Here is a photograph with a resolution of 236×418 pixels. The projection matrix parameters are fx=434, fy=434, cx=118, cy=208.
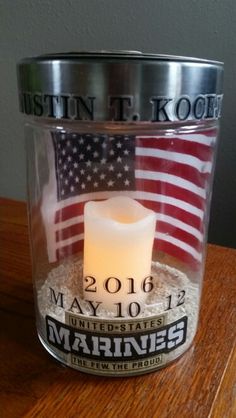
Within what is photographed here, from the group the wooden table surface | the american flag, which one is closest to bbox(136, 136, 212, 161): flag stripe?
the american flag

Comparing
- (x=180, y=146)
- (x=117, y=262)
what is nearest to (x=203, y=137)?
(x=180, y=146)

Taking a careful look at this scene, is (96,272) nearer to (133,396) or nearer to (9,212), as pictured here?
(133,396)

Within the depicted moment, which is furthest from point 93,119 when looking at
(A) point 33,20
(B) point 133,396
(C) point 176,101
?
(A) point 33,20

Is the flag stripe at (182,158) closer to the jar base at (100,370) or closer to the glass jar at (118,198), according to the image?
the glass jar at (118,198)

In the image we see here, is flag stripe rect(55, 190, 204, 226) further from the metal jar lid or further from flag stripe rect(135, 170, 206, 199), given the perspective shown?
the metal jar lid

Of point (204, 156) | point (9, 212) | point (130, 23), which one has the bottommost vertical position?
point (9, 212)

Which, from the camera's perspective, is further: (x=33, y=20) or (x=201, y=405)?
(x=33, y=20)

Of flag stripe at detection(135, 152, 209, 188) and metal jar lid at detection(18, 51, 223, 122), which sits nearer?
metal jar lid at detection(18, 51, 223, 122)

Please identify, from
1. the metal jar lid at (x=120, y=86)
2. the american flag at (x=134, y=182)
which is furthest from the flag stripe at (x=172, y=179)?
the metal jar lid at (x=120, y=86)
